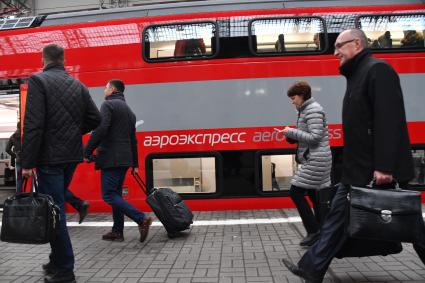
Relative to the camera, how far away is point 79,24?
659cm

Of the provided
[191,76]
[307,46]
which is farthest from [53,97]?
[307,46]

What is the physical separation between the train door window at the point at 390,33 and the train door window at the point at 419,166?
1.53 m

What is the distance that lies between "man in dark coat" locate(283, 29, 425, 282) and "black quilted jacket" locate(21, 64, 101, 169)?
2087 millimetres

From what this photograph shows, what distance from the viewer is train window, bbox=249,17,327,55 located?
6.33 meters

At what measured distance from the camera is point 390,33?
6.38m

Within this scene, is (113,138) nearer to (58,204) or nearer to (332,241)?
(58,204)

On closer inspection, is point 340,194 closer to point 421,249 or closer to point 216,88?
point 421,249

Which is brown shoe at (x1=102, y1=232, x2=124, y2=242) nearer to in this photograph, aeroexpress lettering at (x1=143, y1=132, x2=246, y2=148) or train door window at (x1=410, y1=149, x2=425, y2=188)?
aeroexpress lettering at (x1=143, y1=132, x2=246, y2=148)

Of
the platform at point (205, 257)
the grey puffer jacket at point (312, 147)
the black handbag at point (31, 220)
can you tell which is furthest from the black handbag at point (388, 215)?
the black handbag at point (31, 220)

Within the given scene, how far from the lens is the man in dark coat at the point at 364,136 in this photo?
2.83 m

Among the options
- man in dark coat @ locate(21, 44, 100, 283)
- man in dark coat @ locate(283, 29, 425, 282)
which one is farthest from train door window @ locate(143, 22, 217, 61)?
man in dark coat @ locate(283, 29, 425, 282)

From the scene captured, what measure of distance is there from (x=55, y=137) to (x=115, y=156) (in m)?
1.42

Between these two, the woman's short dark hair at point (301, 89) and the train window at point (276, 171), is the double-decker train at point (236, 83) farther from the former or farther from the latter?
the woman's short dark hair at point (301, 89)

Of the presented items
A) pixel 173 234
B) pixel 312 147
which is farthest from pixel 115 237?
pixel 312 147
